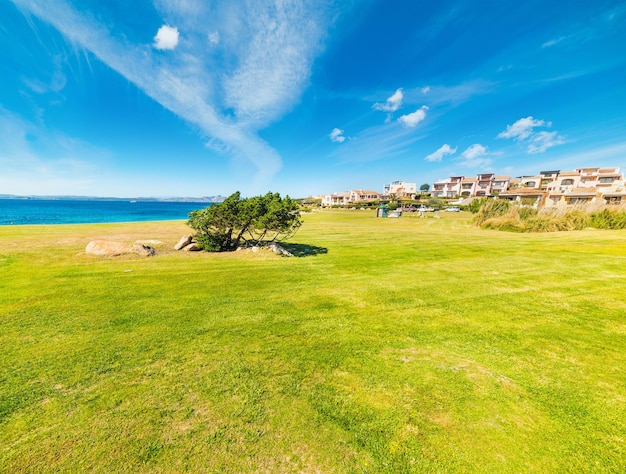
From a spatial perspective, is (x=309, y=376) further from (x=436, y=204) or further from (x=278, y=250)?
(x=436, y=204)

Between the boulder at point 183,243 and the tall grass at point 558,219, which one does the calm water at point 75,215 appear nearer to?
the boulder at point 183,243

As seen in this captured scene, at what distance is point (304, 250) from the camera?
14.5m

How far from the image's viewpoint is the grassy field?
9.41ft

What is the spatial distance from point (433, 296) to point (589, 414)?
14.1 ft

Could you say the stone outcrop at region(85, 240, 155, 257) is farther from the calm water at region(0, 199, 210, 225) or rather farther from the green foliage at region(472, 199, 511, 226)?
the calm water at region(0, 199, 210, 225)

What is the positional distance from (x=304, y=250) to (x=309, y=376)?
1051 cm

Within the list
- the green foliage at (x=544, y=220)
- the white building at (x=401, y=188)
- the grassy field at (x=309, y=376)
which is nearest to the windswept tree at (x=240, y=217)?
the grassy field at (x=309, y=376)

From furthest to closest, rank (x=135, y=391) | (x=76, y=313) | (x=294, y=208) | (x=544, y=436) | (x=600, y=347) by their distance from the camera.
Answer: (x=294, y=208) → (x=76, y=313) → (x=600, y=347) → (x=135, y=391) → (x=544, y=436)

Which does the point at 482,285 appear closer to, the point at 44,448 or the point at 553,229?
the point at 44,448

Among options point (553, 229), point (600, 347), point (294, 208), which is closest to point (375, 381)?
point (600, 347)

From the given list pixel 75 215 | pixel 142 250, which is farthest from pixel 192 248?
pixel 75 215

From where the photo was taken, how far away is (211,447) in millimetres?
2918

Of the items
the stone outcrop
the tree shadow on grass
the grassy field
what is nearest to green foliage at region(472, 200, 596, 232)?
the grassy field

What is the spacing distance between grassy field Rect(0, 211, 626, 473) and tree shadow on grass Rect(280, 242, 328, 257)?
4.88m
